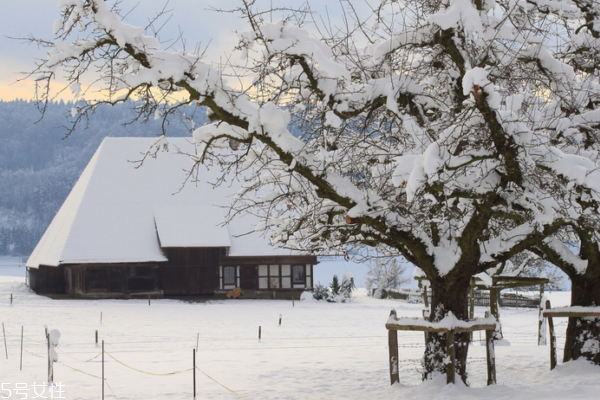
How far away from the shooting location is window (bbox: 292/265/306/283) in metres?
38.7

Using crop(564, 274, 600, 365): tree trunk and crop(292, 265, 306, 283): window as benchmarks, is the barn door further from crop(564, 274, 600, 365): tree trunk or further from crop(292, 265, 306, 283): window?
crop(564, 274, 600, 365): tree trunk

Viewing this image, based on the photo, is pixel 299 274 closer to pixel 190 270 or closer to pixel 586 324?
pixel 190 270

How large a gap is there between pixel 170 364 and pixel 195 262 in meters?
20.8

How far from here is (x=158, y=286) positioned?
119 ft

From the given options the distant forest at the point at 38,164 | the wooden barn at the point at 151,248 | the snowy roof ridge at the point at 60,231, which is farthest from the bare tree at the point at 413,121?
the distant forest at the point at 38,164

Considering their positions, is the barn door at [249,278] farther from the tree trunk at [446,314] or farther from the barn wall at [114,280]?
the tree trunk at [446,314]

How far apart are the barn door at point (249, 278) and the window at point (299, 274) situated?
6.73ft

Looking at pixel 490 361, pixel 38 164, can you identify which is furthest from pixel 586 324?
pixel 38 164

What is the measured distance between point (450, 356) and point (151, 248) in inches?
1047

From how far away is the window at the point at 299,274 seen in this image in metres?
38.7

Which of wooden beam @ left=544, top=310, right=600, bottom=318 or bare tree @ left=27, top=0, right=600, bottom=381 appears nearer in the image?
bare tree @ left=27, top=0, right=600, bottom=381

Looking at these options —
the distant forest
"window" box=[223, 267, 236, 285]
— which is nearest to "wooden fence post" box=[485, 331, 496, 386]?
"window" box=[223, 267, 236, 285]

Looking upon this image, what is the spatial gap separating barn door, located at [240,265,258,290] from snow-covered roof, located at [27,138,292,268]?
1.51m

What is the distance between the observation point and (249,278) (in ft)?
125
